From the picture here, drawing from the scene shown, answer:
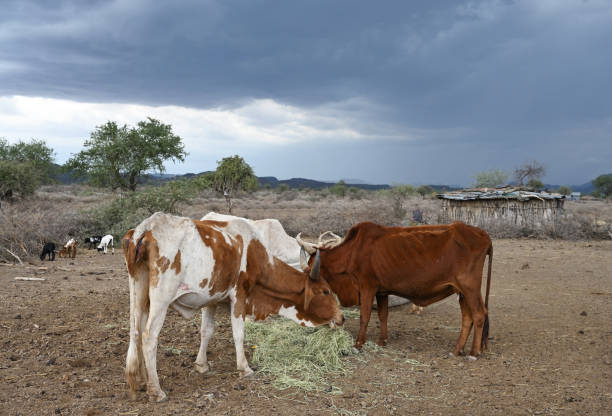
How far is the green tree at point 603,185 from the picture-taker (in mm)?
51619

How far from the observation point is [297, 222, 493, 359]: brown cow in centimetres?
554

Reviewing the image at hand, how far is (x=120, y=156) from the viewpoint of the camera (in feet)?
81.0

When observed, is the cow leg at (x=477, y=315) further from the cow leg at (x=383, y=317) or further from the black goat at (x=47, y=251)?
the black goat at (x=47, y=251)

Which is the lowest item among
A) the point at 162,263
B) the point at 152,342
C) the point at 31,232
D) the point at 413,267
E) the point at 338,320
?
the point at 338,320

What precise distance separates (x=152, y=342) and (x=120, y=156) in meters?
22.6

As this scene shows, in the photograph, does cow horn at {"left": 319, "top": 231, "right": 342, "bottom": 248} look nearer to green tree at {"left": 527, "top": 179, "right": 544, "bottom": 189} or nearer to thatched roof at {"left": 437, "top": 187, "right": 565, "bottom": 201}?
thatched roof at {"left": 437, "top": 187, "right": 565, "bottom": 201}

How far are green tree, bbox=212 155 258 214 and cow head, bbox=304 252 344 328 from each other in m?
21.6

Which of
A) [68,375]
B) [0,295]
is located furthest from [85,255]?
[68,375]

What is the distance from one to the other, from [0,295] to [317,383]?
21.0 ft

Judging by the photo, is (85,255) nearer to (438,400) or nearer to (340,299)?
(340,299)

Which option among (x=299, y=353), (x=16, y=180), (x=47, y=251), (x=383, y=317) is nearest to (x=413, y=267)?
Answer: (x=383, y=317)

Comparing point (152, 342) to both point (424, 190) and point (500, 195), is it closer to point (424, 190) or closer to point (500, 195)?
point (500, 195)

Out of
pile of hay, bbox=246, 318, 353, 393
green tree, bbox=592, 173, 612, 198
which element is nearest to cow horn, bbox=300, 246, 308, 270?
pile of hay, bbox=246, 318, 353, 393

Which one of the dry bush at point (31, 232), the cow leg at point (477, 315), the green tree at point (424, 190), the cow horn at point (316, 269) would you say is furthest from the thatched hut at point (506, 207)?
the green tree at point (424, 190)
